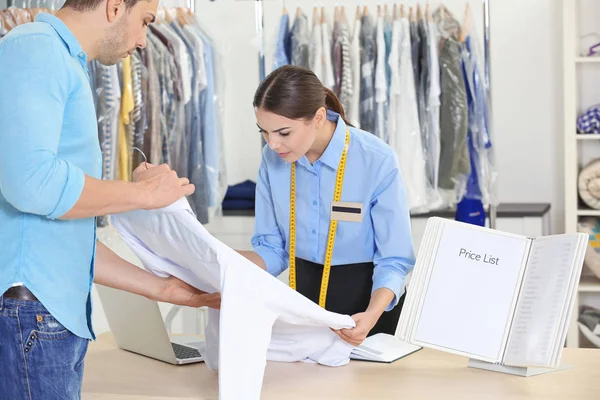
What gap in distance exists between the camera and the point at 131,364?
2182 mm

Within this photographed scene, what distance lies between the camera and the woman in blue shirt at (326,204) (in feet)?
7.58

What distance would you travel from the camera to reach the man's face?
5.23 feet

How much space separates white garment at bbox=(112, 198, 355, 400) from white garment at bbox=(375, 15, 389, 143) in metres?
2.34

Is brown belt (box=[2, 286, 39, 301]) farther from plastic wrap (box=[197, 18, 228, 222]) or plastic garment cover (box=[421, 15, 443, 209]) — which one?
plastic garment cover (box=[421, 15, 443, 209])

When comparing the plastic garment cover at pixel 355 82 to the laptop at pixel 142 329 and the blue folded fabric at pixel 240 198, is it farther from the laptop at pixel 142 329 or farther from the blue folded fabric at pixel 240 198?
the laptop at pixel 142 329

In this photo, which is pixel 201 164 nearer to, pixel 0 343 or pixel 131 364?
pixel 131 364

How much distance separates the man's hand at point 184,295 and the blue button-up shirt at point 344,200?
528mm

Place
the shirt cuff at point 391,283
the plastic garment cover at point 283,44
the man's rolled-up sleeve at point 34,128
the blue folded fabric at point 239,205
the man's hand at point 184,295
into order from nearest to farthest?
the man's rolled-up sleeve at point 34,128
the man's hand at point 184,295
the shirt cuff at point 391,283
the plastic garment cover at point 283,44
the blue folded fabric at point 239,205

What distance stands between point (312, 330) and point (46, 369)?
763mm

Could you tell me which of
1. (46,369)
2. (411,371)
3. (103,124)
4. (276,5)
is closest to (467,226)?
(411,371)

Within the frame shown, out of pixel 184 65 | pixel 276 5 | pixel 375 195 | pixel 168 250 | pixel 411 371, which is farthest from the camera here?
pixel 276 5

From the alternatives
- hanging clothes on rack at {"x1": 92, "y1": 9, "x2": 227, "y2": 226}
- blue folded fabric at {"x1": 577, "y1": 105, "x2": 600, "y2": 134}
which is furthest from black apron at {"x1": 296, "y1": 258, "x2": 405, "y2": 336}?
blue folded fabric at {"x1": 577, "y1": 105, "x2": 600, "y2": 134}

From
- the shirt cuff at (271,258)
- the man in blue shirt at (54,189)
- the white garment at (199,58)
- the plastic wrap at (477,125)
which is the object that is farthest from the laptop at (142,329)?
the plastic wrap at (477,125)

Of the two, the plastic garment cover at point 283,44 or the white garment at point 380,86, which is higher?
the plastic garment cover at point 283,44
